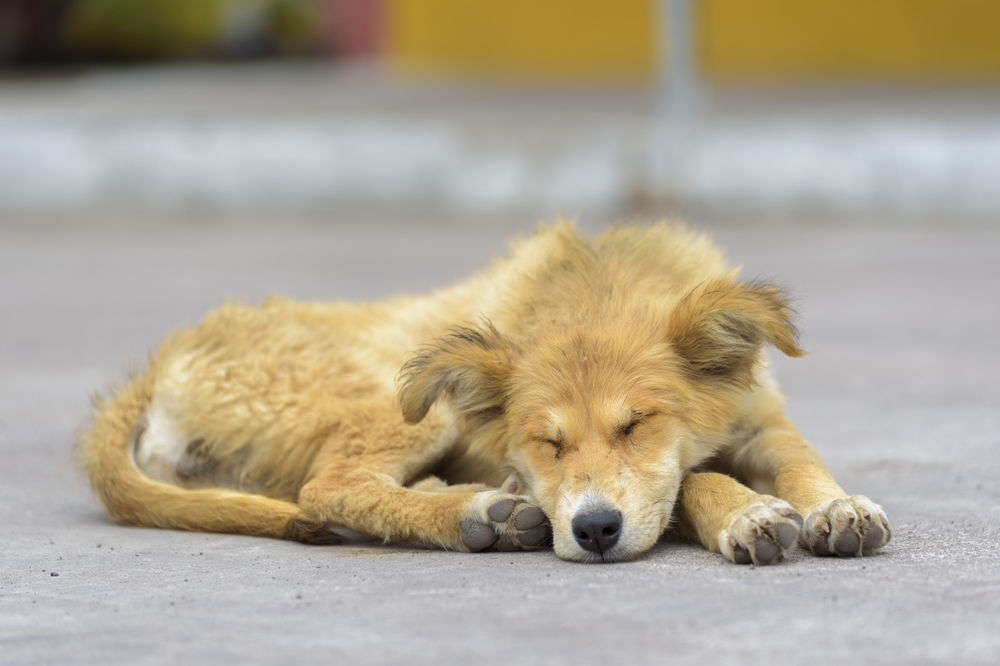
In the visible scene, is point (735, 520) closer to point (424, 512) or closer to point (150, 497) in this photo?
point (424, 512)

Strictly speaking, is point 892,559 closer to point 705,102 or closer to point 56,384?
point 56,384

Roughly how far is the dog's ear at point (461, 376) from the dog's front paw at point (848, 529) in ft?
3.93

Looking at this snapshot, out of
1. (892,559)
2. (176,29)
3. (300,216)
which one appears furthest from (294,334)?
(176,29)

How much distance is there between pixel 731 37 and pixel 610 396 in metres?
13.7

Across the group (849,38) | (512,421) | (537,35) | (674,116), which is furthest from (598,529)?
(537,35)

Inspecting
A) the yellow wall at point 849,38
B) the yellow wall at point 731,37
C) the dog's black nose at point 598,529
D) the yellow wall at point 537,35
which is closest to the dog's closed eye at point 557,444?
the dog's black nose at point 598,529

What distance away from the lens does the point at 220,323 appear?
5949mm

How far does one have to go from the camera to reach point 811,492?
4895 mm

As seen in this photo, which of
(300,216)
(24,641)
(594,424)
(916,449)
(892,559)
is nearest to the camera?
(24,641)

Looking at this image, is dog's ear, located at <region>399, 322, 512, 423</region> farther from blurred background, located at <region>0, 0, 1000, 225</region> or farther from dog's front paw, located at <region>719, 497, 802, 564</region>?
blurred background, located at <region>0, 0, 1000, 225</region>

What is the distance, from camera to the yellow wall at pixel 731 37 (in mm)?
17016

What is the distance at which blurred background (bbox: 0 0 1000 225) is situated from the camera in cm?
1429

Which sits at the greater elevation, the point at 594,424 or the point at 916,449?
the point at 594,424

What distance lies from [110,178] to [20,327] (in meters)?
5.35
